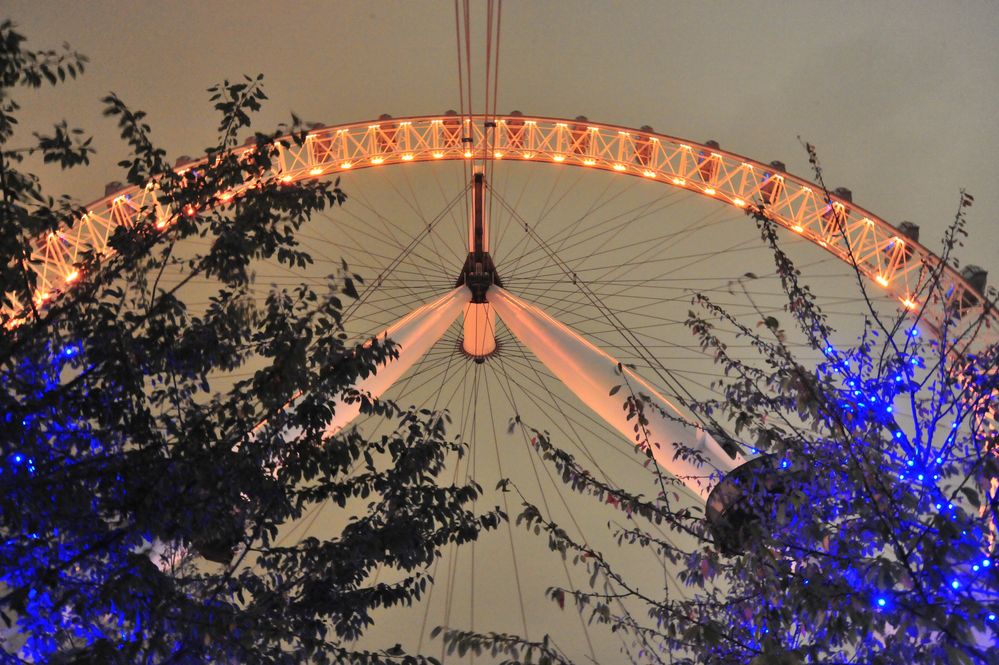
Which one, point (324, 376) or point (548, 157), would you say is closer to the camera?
point (324, 376)

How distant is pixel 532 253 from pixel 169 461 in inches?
719

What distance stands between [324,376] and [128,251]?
1.93m

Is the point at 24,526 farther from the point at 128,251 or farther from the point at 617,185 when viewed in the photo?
the point at 617,185

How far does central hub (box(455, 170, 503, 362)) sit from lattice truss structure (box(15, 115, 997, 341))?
137 cm

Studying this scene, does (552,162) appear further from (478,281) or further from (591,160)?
(478,281)

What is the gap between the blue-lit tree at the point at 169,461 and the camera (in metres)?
6.51

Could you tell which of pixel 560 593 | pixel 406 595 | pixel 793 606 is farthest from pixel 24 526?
pixel 793 606

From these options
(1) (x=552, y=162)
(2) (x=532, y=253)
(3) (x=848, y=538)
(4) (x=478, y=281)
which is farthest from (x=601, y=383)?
(2) (x=532, y=253)

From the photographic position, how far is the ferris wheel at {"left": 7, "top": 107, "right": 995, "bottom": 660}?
62.0 feet

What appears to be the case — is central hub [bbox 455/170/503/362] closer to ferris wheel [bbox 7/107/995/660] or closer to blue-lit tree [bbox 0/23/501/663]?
ferris wheel [bbox 7/107/995/660]

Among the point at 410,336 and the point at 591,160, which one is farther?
the point at 591,160

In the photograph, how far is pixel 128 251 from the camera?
8.01 meters

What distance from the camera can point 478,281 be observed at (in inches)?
685

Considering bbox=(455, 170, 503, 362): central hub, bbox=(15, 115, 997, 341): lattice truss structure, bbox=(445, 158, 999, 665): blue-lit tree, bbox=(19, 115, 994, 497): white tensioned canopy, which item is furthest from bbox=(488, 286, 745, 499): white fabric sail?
bbox=(15, 115, 997, 341): lattice truss structure
